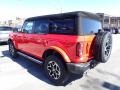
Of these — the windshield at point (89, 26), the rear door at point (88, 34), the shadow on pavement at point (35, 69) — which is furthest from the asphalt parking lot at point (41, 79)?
the windshield at point (89, 26)

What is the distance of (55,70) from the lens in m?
4.95

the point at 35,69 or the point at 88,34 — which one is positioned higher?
the point at 88,34

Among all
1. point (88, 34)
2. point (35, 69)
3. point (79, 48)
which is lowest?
point (35, 69)

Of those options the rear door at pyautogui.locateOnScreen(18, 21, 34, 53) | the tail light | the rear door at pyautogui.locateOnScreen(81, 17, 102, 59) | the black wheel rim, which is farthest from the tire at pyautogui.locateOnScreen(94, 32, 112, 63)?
the rear door at pyautogui.locateOnScreen(18, 21, 34, 53)

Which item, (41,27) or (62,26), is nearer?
(62,26)

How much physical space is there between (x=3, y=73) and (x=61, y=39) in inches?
101

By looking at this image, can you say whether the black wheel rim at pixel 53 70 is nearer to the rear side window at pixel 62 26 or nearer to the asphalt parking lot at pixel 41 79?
the asphalt parking lot at pixel 41 79

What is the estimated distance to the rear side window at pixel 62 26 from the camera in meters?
4.48

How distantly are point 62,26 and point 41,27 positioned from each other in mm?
1079

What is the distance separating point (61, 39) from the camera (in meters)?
4.61

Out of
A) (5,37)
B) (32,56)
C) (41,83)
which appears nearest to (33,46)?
(32,56)

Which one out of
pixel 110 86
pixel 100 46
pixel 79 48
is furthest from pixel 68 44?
pixel 110 86

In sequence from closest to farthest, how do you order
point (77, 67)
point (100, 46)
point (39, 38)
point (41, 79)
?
1. point (77, 67)
2. point (100, 46)
3. point (41, 79)
4. point (39, 38)

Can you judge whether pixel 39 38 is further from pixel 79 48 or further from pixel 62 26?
pixel 79 48
